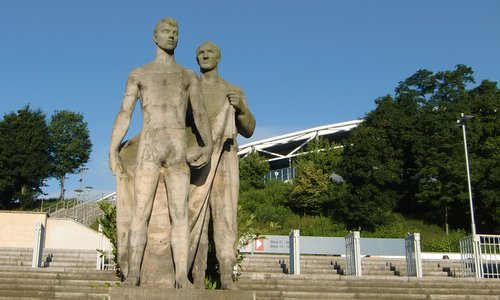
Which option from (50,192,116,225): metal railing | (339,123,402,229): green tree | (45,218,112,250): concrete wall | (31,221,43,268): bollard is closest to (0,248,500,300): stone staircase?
(31,221,43,268): bollard

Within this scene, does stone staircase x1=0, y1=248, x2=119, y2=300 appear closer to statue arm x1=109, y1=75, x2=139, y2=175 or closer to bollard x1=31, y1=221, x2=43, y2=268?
bollard x1=31, y1=221, x2=43, y2=268

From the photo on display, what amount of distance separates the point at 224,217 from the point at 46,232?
22.9 meters

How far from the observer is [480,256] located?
1552cm

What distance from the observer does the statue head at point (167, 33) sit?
592 centimetres

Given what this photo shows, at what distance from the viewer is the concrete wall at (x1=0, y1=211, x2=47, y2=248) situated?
86.0 feet

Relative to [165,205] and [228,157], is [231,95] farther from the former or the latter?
[165,205]

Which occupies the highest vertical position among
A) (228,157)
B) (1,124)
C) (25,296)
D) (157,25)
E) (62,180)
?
(1,124)

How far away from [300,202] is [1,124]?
74.0 feet

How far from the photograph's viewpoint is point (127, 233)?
5.61 m

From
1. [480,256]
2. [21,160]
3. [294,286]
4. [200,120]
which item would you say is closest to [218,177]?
[200,120]

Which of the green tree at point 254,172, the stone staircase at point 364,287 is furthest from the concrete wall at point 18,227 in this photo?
the green tree at point 254,172

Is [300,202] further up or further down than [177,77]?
further up

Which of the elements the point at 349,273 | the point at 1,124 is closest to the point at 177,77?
the point at 349,273

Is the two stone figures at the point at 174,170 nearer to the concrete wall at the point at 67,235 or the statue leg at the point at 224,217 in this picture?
the statue leg at the point at 224,217
